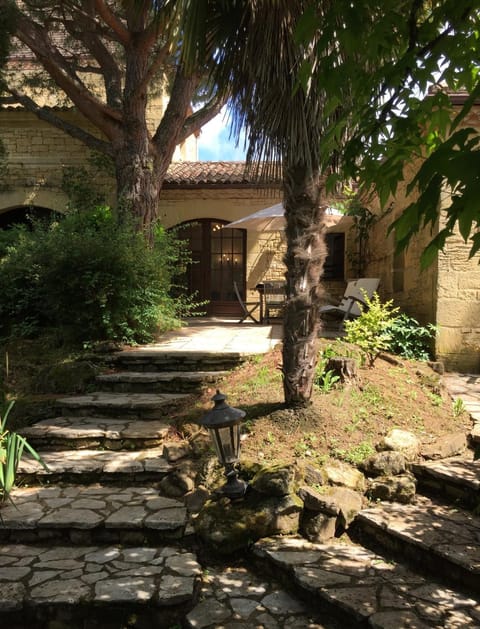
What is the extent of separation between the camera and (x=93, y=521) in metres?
3.45

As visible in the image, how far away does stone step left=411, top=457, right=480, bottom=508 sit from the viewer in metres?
3.47

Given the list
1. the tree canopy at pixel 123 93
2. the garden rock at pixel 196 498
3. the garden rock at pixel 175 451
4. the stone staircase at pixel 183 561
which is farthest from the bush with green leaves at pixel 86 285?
the garden rock at pixel 196 498

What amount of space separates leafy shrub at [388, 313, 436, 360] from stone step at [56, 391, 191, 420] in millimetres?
3104

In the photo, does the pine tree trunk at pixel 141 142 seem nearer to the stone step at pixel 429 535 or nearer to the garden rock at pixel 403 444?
the garden rock at pixel 403 444

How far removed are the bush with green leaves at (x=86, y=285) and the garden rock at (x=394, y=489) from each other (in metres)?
4.38

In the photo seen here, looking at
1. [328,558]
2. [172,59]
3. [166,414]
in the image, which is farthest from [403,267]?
[172,59]

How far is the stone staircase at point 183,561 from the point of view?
268 cm

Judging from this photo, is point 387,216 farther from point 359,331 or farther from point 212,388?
point 212,388

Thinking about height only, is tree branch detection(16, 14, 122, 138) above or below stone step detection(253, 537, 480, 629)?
above

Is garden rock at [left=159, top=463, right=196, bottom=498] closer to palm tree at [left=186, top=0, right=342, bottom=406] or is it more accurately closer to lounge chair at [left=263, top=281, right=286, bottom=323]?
palm tree at [left=186, top=0, right=342, bottom=406]

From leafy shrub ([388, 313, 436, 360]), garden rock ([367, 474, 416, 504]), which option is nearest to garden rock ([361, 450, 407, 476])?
garden rock ([367, 474, 416, 504])

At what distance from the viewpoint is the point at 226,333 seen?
28.2ft

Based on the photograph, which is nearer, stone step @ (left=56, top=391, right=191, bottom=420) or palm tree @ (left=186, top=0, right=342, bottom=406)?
palm tree @ (left=186, top=0, right=342, bottom=406)

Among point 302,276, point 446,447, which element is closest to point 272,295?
point 302,276
